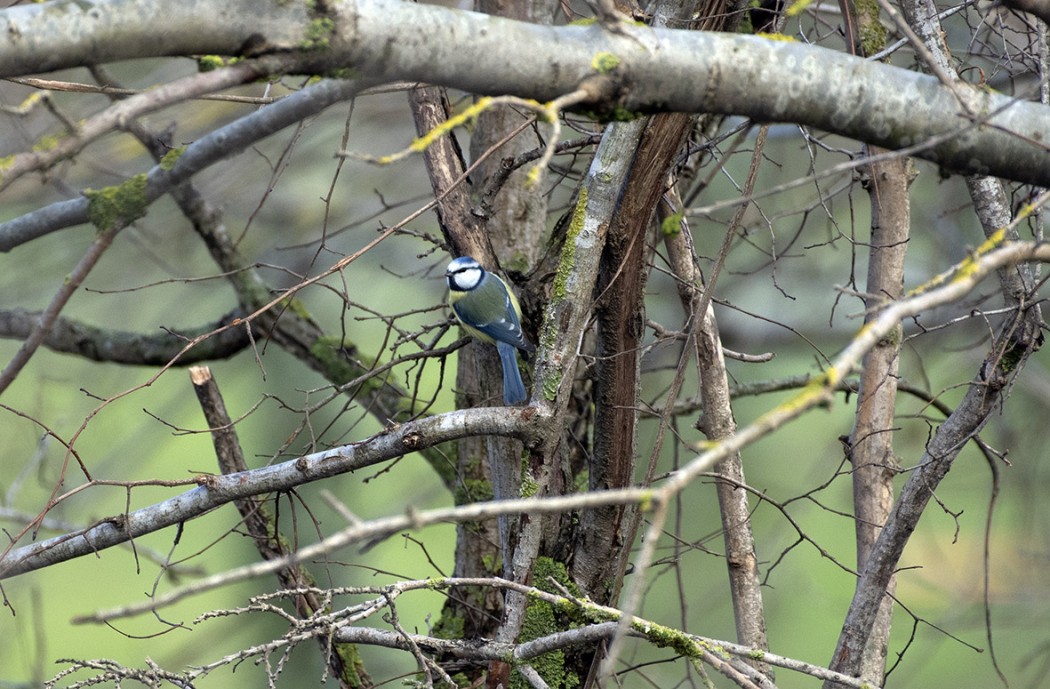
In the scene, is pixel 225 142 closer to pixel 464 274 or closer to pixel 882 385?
pixel 464 274

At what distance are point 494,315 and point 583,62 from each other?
64.3 inches

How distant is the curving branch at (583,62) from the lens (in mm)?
1189

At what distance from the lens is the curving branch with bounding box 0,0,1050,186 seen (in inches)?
46.8

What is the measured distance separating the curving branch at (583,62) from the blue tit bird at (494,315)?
125 cm

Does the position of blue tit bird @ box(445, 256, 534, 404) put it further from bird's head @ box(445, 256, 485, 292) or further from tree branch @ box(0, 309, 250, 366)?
tree branch @ box(0, 309, 250, 366)

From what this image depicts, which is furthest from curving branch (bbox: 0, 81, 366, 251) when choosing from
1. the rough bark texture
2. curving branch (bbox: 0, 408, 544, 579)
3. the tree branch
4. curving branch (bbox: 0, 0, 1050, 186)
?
the tree branch

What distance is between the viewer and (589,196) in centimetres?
211

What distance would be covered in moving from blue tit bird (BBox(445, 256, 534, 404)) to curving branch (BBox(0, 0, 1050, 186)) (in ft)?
4.11

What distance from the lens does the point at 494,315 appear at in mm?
2922

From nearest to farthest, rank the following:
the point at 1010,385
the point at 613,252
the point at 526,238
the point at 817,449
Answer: the point at 1010,385 → the point at 613,252 → the point at 526,238 → the point at 817,449

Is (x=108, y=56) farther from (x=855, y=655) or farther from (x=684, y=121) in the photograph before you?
(x=855, y=655)

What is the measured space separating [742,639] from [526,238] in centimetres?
139

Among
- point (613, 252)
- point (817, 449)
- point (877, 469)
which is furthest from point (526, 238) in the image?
point (817, 449)

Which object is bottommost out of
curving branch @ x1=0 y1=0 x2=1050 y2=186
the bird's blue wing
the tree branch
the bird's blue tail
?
curving branch @ x1=0 y1=0 x2=1050 y2=186
